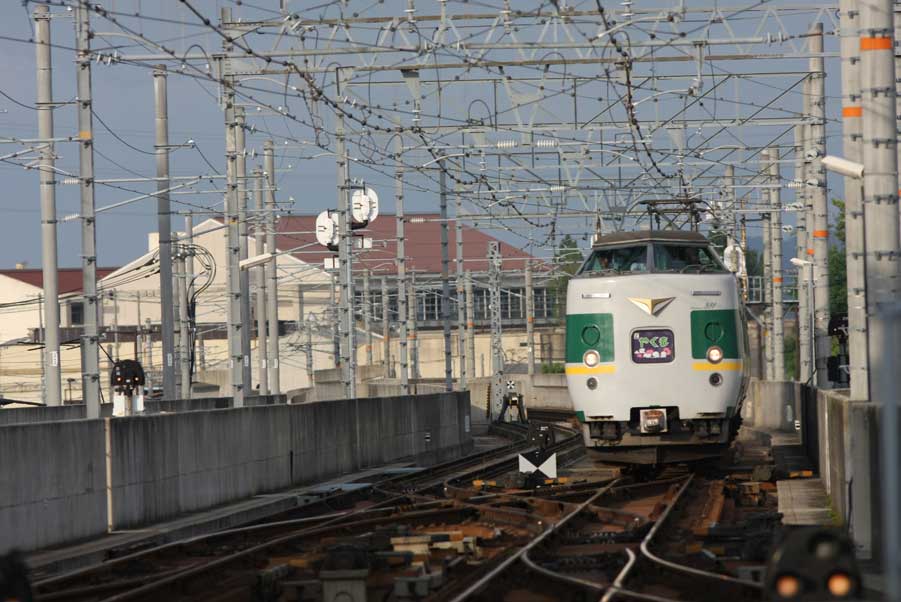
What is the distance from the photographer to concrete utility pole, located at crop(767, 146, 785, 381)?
43.6m

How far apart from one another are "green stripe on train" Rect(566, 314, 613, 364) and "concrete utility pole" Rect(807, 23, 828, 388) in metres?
9.37

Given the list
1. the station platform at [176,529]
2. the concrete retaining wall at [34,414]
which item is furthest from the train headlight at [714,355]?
the concrete retaining wall at [34,414]

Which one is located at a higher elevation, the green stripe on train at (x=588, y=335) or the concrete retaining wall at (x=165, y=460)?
the green stripe on train at (x=588, y=335)

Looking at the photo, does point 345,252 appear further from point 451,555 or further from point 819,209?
point 451,555

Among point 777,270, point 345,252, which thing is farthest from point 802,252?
point 345,252

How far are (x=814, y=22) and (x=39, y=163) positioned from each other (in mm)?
15468

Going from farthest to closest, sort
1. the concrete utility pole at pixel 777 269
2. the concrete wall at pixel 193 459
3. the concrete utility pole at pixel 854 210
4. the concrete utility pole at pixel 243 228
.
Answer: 1. the concrete utility pole at pixel 777 269
2. the concrete utility pole at pixel 243 228
3. the concrete wall at pixel 193 459
4. the concrete utility pole at pixel 854 210

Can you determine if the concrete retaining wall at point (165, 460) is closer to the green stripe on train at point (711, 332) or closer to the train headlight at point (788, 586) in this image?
the green stripe on train at point (711, 332)

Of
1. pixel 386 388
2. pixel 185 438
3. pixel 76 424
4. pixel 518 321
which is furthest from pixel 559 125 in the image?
pixel 518 321

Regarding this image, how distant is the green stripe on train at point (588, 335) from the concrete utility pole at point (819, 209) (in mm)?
9366

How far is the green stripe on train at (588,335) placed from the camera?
72.1 feet

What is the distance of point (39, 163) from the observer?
1198 inches

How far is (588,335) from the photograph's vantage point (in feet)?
72.9

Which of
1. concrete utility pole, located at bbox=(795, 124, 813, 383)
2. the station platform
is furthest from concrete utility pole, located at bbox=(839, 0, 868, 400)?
concrete utility pole, located at bbox=(795, 124, 813, 383)
